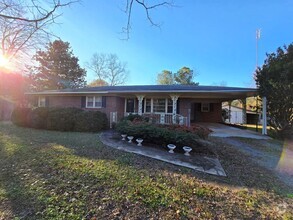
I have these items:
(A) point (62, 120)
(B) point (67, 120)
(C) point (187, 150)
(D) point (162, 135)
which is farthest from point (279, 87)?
(A) point (62, 120)

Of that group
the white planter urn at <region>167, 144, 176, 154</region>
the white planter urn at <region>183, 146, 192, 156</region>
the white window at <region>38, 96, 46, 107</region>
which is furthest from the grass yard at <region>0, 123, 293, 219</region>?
the white window at <region>38, 96, 46, 107</region>

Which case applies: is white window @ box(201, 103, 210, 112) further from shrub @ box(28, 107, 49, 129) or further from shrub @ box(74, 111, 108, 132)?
shrub @ box(28, 107, 49, 129)

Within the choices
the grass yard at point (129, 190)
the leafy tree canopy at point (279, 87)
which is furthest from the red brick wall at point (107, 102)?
the leafy tree canopy at point (279, 87)

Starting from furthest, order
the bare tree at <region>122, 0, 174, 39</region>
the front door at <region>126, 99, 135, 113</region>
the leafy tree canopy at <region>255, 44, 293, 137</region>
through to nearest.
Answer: the front door at <region>126, 99, 135, 113</region>, the leafy tree canopy at <region>255, 44, 293, 137</region>, the bare tree at <region>122, 0, 174, 39</region>

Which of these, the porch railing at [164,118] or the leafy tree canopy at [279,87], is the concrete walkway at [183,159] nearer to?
the porch railing at [164,118]

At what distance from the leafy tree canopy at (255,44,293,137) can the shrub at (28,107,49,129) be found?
13.3 m

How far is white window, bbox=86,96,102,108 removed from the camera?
573 inches

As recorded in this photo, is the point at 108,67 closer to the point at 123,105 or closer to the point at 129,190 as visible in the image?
the point at 123,105

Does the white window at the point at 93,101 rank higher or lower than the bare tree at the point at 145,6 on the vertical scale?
lower

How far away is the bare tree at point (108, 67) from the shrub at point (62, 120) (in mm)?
29136

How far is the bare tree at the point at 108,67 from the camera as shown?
39469 mm

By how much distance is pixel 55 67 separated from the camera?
3145cm

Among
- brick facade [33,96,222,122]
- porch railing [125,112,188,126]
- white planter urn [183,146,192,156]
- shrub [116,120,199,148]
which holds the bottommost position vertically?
white planter urn [183,146,192,156]

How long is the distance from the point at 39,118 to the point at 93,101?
4183mm
